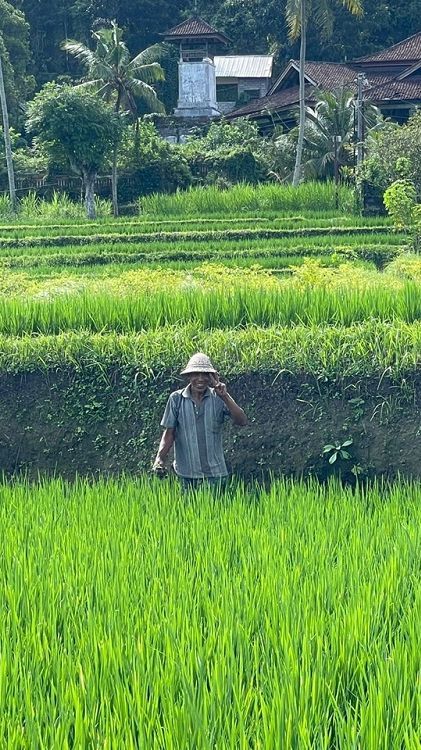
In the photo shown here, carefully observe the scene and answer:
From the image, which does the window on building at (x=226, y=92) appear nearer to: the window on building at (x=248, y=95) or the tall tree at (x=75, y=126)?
the window on building at (x=248, y=95)

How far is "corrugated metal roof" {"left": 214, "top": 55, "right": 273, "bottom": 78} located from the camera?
36.2m

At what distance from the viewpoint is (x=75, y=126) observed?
24312mm

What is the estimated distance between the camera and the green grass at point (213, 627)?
7.43 ft

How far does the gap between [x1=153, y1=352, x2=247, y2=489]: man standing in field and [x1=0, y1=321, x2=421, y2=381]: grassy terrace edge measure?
1.73 metres

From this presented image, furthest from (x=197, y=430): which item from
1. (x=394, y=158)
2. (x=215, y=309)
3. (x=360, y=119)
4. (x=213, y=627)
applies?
(x=360, y=119)

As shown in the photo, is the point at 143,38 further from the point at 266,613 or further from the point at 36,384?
the point at 266,613

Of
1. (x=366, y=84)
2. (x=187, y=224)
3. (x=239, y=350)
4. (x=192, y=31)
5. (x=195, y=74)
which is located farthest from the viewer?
(x=192, y=31)

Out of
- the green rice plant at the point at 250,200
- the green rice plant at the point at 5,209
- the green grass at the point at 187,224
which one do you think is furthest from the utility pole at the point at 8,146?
the green rice plant at the point at 250,200

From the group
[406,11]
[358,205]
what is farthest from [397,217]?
[406,11]

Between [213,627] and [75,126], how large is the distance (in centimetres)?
2286

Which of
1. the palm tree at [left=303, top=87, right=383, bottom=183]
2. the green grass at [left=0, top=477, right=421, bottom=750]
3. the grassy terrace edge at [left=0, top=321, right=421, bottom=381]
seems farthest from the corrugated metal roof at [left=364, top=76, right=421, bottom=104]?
the green grass at [left=0, top=477, right=421, bottom=750]

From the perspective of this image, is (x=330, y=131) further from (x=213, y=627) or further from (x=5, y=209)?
(x=213, y=627)

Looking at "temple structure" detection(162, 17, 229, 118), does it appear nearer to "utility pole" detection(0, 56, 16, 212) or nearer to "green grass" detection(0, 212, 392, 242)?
"utility pole" detection(0, 56, 16, 212)

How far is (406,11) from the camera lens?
37031 millimetres
